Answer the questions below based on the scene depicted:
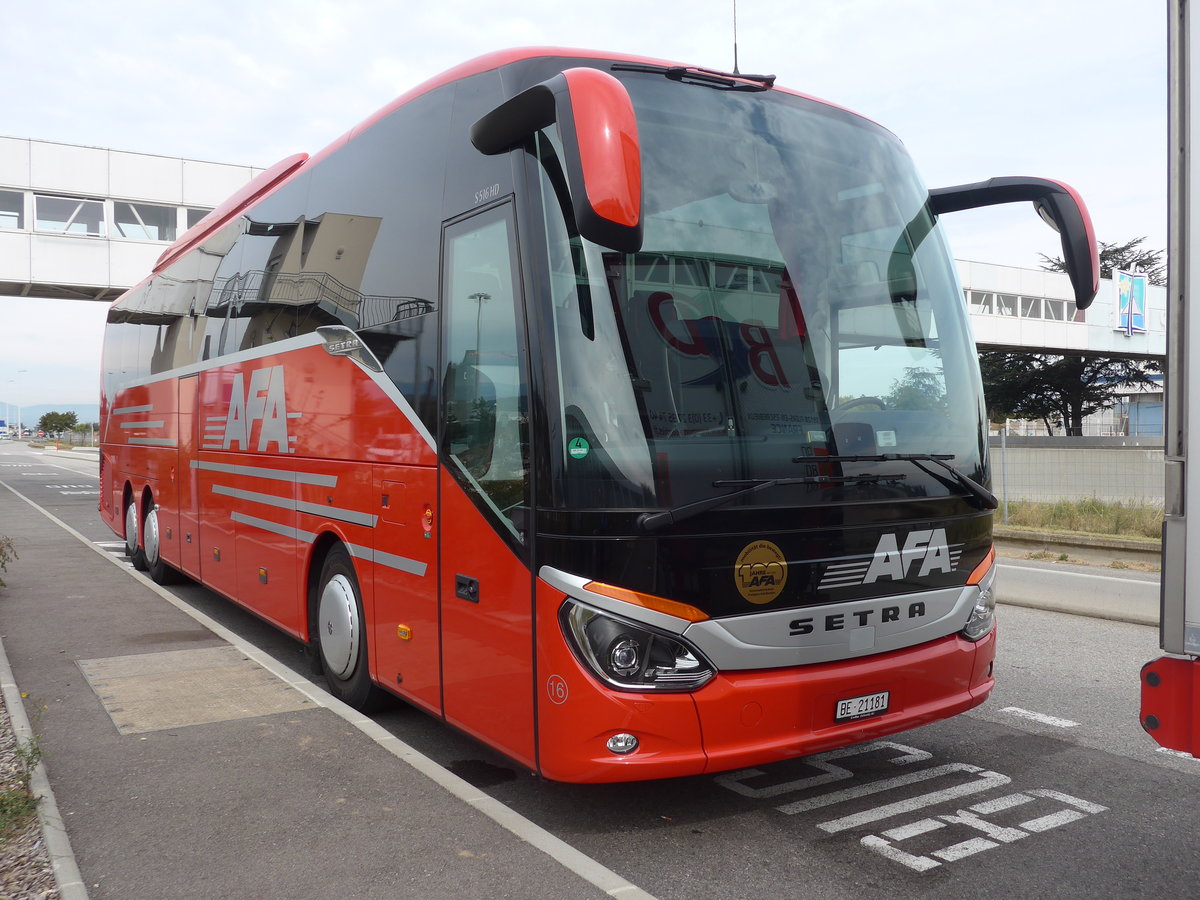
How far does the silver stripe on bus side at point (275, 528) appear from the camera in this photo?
21.7ft

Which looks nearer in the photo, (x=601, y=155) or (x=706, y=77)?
(x=601, y=155)

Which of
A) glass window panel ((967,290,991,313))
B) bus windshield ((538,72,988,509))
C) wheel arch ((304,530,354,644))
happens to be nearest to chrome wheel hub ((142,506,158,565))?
wheel arch ((304,530,354,644))

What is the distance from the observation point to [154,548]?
37.1ft

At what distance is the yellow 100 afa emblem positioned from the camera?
13.1 feet

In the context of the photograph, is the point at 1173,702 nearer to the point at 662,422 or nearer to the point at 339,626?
the point at 662,422

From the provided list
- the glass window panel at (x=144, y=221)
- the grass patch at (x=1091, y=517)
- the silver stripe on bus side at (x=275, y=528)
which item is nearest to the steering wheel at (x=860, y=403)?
the silver stripe on bus side at (x=275, y=528)

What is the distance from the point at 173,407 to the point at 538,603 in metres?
7.38

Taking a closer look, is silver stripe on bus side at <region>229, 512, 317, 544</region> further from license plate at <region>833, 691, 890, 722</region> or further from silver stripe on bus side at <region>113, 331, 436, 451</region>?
license plate at <region>833, 691, 890, 722</region>

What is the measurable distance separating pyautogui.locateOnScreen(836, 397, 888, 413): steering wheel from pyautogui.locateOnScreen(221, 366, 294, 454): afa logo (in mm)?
3938

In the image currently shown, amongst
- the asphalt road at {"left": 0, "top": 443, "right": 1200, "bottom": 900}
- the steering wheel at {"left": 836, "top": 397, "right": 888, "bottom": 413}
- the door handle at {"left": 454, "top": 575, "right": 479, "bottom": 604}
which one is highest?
the steering wheel at {"left": 836, "top": 397, "right": 888, "bottom": 413}

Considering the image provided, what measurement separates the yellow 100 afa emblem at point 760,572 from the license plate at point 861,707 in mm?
590

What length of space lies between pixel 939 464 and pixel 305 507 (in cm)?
398

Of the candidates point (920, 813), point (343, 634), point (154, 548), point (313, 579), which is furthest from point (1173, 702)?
point (154, 548)

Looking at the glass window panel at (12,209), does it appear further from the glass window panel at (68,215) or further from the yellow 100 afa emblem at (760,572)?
the yellow 100 afa emblem at (760,572)
